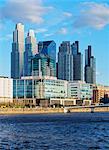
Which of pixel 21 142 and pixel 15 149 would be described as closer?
pixel 15 149

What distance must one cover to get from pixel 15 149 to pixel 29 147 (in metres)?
2.19

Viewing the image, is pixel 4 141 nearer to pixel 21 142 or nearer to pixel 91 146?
pixel 21 142

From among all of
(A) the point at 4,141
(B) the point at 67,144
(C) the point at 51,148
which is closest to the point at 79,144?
(B) the point at 67,144

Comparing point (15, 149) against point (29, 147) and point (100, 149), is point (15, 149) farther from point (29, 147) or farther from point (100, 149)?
point (100, 149)

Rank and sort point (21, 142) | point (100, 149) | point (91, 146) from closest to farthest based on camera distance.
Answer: point (100, 149) → point (91, 146) → point (21, 142)

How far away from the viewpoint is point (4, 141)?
195ft

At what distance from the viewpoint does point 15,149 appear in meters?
50.4

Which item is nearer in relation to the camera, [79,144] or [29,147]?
[29,147]

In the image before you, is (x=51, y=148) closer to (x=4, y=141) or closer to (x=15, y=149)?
(x=15, y=149)

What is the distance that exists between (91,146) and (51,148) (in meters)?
4.94

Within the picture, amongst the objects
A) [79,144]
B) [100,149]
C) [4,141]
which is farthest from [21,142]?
[100,149]

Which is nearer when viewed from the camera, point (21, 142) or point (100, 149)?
point (100, 149)

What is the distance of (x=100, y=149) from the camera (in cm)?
4959

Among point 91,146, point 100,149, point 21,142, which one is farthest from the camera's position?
point 21,142
